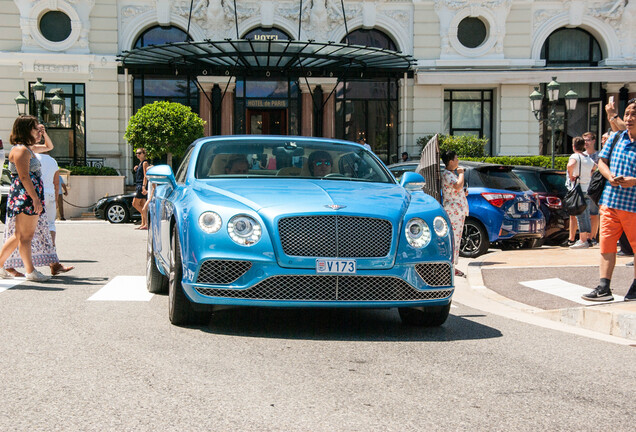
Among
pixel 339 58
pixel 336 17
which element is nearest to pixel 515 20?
pixel 336 17

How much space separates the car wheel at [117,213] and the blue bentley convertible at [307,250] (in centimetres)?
1829

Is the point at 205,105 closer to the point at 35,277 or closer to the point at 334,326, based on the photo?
the point at 35,277

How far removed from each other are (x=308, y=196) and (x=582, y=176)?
9.69 m

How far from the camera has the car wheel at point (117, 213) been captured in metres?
24.8

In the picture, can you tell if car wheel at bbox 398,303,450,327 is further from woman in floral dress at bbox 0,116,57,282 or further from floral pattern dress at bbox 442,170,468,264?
woman in floral dress at bbox 0,116,57,282

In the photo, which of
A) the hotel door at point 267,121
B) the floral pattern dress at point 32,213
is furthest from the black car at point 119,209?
the floral pattern dress at point 32,213

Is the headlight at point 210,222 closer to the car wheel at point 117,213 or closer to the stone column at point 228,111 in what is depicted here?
the car wheel at point 117,213

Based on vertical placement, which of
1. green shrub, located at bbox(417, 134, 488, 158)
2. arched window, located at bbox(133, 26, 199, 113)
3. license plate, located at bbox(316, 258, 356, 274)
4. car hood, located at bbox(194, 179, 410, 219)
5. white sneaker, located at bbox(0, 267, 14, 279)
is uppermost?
arched window, located at bbox(133, 26, 199, 113)

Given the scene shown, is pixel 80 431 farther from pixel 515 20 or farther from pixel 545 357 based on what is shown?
pixel 515 20

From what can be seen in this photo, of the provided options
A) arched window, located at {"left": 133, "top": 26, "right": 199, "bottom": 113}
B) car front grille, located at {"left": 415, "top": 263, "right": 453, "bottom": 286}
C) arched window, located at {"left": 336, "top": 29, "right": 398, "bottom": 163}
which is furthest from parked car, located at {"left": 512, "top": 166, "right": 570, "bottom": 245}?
arched window, located at {"left": 133, "top": 26, "right": 199, "bottom": 113}

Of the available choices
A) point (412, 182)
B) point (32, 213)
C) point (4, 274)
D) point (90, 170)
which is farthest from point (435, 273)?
point (90, 170)

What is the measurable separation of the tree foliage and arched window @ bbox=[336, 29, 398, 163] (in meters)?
7.29

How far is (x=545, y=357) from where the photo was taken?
5910 millimetres

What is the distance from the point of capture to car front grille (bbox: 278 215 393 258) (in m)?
6.16
